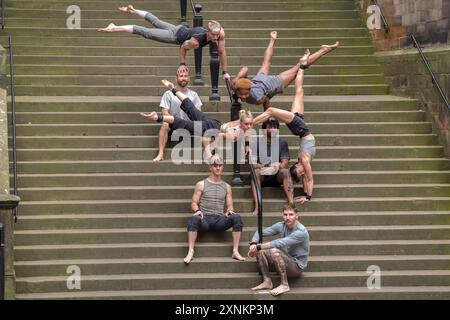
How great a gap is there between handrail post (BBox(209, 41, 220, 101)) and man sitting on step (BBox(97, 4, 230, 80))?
0.40ft

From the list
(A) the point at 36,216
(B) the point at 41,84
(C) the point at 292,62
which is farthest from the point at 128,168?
(C) the point at 292,62

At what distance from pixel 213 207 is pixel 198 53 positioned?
4.32 metres

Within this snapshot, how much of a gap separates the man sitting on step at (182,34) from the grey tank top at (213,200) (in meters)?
3.12

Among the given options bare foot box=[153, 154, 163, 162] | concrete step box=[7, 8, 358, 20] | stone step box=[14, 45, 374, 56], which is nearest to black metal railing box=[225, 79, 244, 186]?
bare foot box=[153, 154, 163, 162]

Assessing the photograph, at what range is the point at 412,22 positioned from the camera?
70.2 feet

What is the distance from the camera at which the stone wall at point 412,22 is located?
20172 millimetres

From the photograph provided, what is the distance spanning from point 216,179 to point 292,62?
5.77 m

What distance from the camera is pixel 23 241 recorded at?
55.6ft

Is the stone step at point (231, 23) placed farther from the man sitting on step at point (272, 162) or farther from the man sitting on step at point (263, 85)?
the man sitting on step at point (272, 162)

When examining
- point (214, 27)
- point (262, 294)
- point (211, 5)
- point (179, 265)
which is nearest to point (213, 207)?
point (179, 265)

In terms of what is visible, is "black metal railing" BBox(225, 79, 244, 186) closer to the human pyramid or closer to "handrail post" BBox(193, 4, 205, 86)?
the human pyramid

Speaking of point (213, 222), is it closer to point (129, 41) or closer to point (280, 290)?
point (280, 290)

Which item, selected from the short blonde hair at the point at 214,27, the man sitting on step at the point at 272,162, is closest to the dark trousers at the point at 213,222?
the man sitting on step at the point at 272,162

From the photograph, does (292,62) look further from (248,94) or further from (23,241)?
(23,241)
